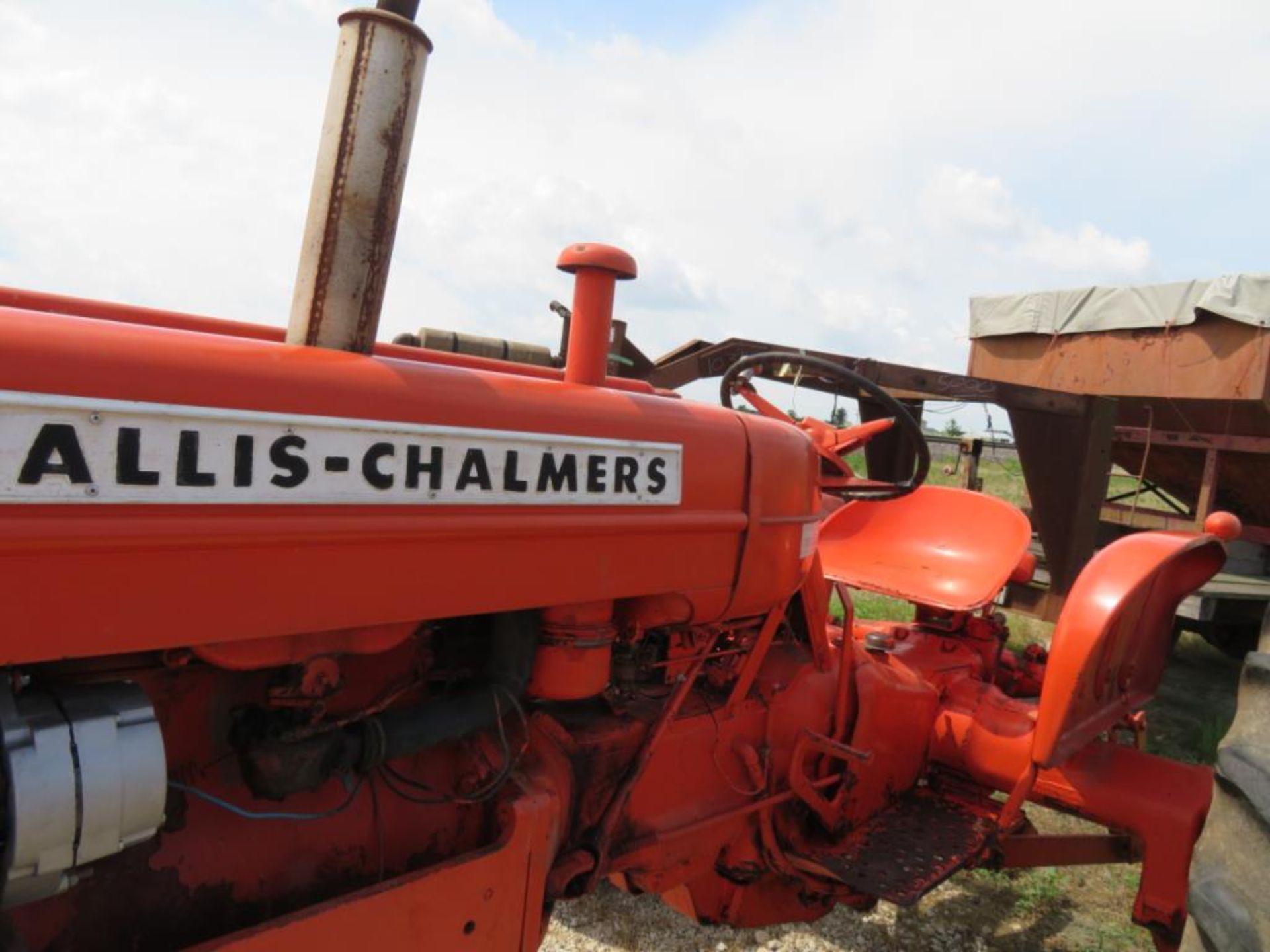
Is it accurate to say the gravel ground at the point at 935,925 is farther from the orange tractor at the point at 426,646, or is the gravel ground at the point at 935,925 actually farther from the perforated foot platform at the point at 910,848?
the perforated foot platform at the point at 910,848

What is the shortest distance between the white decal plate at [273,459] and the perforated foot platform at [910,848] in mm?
1381

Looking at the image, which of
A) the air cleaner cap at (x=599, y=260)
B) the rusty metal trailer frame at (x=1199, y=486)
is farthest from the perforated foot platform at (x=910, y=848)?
the rusty metal trailer frame at (x=1199, y=486)

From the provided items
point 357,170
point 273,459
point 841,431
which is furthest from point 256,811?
point 841,431

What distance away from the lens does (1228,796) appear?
1788 millimetres

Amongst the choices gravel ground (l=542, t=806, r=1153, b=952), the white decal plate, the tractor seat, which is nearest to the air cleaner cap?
the white decal plate

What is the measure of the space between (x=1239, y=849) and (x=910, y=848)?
0.92 meters

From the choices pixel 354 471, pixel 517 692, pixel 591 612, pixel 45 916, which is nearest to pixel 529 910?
pixel 517 692

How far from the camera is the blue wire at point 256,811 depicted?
1.34 metres

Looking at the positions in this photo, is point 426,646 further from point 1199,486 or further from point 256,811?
point 1199,486

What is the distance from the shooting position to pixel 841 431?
2.52 metres

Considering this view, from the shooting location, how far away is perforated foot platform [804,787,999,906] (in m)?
2.29

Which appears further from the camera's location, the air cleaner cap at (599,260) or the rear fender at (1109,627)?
the rear fender at (1109,627)

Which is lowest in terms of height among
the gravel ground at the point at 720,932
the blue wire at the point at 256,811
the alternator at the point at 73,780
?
the gravel ground at the point at 720,932

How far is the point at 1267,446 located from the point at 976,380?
2432mm
